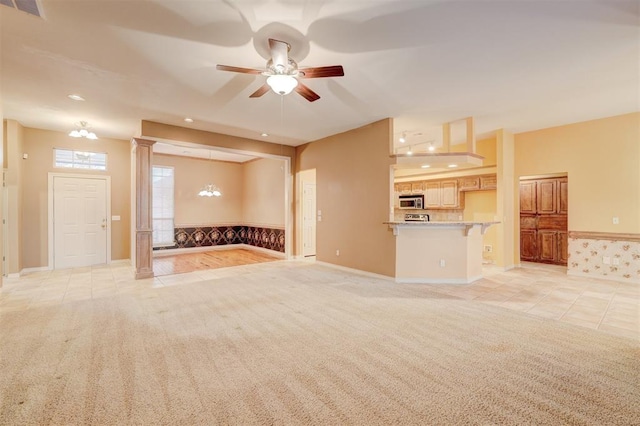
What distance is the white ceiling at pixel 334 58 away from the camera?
8.16ft

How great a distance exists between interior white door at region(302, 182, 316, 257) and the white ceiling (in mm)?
3190

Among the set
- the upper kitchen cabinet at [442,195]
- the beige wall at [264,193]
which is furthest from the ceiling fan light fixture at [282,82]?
the upper kitchen cabinet at [442,195]

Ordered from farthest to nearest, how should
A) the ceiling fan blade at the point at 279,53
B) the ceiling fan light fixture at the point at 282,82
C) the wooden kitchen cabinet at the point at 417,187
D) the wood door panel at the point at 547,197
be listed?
the wooden kitchen cabinet at the point at 417,187 → the wood door panel at the point at 547,197 → the ceiling fan light fixture at the point at 282,82 → the ceiling fan blade at the point at 279,53

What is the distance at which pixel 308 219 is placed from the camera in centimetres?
833

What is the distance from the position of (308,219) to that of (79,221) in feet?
18.0

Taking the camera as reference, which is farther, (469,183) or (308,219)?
(308,219)

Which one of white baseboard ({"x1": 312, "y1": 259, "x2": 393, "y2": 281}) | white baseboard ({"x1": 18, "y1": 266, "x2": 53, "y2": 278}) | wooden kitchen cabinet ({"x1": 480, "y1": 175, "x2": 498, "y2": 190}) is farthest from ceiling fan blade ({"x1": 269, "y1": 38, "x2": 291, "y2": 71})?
white baseboard ({"x1": 18, "y1": 266, "x2": 53, "y2": 278})

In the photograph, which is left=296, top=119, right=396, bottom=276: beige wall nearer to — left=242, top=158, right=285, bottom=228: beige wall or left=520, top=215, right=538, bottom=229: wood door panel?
left=242, top=158, right=285, bottom=228: beige wall

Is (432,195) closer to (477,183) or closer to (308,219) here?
(477,183)

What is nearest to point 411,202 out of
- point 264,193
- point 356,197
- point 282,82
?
point 356,197

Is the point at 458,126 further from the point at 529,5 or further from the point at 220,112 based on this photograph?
the point at 220,112

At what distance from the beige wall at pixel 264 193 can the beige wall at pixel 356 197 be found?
1.72 metres

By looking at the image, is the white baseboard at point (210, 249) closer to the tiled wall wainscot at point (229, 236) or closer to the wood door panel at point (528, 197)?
the tiled wall wainscot at point (229, 236)

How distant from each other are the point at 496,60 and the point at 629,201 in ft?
13.7
